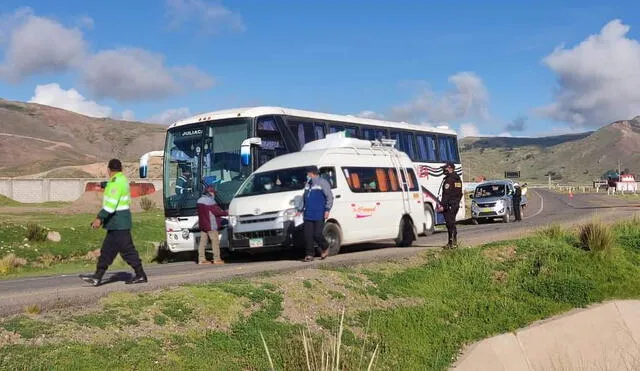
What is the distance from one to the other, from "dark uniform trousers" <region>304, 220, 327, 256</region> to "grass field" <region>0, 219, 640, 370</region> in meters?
1.61

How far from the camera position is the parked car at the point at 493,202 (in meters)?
33.7

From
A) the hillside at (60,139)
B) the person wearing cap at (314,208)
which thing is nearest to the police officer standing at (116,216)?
the person wearing cap at (314,208)

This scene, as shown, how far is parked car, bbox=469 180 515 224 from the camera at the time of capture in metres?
33.7

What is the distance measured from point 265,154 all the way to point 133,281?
7305 mm

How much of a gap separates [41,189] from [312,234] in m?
45.9

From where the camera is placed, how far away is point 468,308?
1274cm

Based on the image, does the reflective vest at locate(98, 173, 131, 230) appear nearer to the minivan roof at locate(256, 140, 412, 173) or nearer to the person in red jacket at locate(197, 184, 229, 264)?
the person in red jacket at locate(197, 184, 229, 264)

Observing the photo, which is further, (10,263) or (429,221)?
(429,221)

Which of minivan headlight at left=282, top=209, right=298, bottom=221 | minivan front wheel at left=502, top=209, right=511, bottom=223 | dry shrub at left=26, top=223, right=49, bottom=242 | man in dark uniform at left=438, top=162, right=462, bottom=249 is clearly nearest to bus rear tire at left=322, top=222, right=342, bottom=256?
minivan headlight at left=282, top=209, right=298, bottom=221

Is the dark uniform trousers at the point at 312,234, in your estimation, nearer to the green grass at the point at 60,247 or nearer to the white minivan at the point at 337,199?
the white minivan at the point at 337,199

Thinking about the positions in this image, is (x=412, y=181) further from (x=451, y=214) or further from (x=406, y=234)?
(x=451, y=214)

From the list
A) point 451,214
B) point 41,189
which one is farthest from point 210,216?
point 41,189

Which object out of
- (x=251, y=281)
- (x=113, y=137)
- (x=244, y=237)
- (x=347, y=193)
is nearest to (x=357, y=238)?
(x=347, y=193)

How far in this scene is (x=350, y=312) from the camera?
36.1 feet
